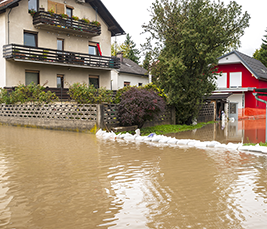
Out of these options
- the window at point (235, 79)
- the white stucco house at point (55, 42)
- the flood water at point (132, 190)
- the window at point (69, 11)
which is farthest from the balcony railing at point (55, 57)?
the flood water at point (132, 190)

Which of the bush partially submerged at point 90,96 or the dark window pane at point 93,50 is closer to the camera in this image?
the bush partially submerged at point 90,96

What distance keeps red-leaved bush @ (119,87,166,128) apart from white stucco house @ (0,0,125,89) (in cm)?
775

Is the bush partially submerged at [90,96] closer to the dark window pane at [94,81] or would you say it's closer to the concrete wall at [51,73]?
the concrete wall at [51,73]

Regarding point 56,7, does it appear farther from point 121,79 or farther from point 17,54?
point 121,79

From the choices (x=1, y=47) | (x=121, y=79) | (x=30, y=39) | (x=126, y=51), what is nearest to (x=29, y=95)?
(x=1, y=47)

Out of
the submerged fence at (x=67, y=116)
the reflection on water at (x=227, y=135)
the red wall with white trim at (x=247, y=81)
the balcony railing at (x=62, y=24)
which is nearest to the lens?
the reflection on water at (x=227, y=135)

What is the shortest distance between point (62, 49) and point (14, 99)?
8.68 m

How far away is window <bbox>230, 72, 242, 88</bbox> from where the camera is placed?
34250 millimetres

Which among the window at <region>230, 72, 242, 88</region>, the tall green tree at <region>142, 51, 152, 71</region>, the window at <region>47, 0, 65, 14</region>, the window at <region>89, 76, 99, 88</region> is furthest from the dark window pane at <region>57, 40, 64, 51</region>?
the window at <region>230, 72, 242, 88</region>

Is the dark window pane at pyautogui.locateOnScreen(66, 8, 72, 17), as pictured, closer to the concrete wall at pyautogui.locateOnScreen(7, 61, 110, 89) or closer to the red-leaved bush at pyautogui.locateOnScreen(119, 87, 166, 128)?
the concrete wall at pyautogui.locateOnScreen(7, 61, 110, 89)

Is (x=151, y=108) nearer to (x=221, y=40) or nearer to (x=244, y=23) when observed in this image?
(x=221, y=40)

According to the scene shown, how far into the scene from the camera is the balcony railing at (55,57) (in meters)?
21.7

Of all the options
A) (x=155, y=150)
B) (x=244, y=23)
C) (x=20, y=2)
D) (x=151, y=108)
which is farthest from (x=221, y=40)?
(x=20, y=2)

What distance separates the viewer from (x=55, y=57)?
23766 millimetres
